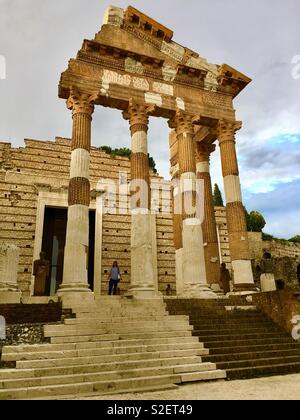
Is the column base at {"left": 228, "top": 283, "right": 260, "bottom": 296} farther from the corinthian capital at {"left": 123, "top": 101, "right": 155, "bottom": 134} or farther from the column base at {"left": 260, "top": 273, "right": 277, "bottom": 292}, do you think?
the corinthian capital at {"left": 123, "top": 101, "right": 155, "bottom": 134}

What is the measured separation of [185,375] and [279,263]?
81.1 ft

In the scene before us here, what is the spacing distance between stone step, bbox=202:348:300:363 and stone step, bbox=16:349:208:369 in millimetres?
288

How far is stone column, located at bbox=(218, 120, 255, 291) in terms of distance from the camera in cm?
1370

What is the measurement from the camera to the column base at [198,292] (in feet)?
40.8

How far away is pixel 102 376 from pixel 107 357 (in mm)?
848

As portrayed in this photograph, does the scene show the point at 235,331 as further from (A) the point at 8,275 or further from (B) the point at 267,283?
(A) the point at 8,275

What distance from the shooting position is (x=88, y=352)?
752cm

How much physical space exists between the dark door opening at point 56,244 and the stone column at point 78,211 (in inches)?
202

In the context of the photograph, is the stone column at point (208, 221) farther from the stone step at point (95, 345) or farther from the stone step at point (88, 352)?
the stone step at point (88, 352)

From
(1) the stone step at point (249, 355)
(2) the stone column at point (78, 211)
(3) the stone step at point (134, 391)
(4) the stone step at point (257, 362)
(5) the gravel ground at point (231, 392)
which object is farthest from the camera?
(2) the stone column at point (78, 211)

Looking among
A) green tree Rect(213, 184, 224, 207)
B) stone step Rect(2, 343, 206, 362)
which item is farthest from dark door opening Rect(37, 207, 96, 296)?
green tree Rect(213, 184, 224, 207)

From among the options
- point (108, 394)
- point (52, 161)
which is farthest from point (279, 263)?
point (108, 394)

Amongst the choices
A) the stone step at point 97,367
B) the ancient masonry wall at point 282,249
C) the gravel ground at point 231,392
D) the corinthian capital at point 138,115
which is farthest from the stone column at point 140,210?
the ancient masonry wall at point 282,249

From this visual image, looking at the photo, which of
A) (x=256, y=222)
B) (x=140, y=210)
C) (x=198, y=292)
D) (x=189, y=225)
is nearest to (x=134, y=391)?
(x=198, y=292)
